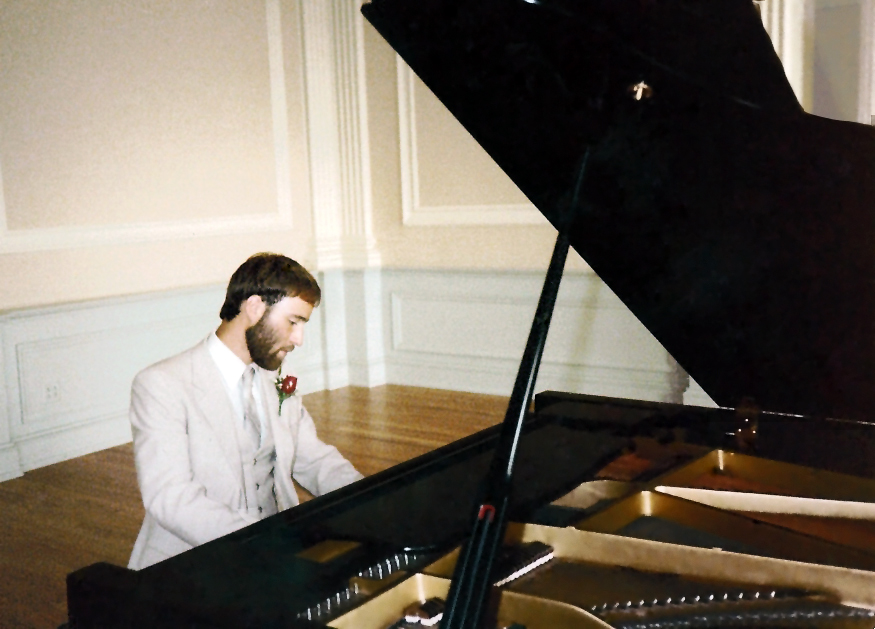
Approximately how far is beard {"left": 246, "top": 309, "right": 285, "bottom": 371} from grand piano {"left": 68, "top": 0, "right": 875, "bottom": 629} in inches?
17.6

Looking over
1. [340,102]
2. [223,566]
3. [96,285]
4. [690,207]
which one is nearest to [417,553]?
[223,566]

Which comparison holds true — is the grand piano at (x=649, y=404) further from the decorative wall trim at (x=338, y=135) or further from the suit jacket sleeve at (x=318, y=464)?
the decorative wall trim at (x=338, y=135)

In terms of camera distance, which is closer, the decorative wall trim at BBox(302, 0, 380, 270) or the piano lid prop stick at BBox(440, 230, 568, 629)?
the piano lid prop stick at BBox(440, 230, 568, 629)

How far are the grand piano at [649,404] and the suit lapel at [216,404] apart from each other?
19.2 inches

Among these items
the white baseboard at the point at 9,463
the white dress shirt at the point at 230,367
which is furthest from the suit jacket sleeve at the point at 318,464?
the white baseboard at the point at 9,463

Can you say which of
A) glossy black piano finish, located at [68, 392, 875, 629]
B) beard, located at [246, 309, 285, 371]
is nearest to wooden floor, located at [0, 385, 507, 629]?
beard, located at [246, 309, 285, 371]

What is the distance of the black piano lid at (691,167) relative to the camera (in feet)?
4.41

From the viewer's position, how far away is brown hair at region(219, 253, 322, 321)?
6.22 feet

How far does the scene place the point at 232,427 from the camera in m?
1.92

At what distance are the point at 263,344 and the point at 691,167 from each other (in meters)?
0.91

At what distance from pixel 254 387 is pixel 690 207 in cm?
99

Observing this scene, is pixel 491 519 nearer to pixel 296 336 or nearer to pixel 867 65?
pixel 296 336

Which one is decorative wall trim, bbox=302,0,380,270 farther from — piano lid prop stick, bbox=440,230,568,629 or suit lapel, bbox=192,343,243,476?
piano lid prop stick, bbox=440,230,568,629

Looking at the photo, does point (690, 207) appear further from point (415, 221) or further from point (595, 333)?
point (415, 221)
